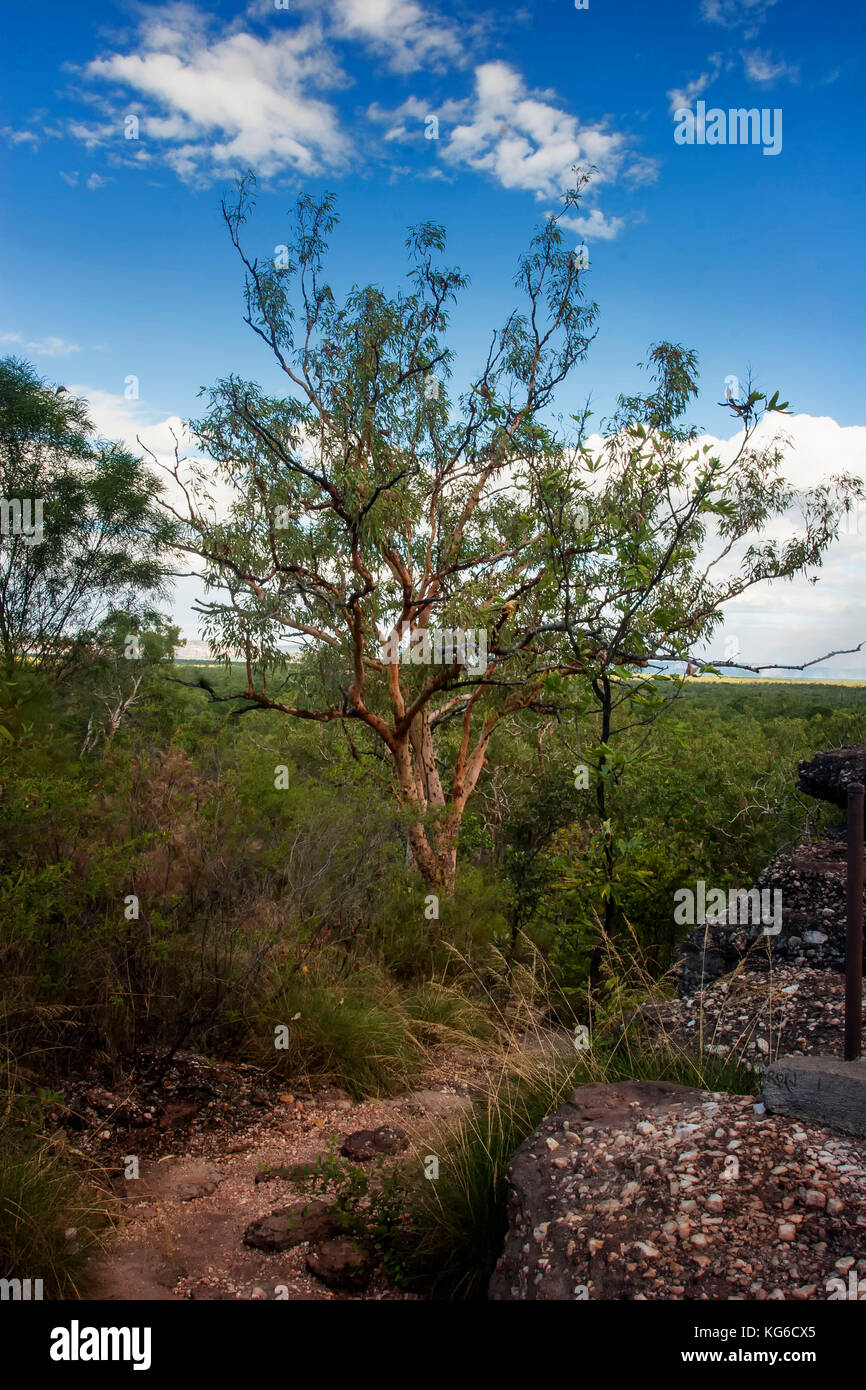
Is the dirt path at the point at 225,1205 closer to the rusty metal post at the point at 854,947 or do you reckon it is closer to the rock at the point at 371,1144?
the rock at the point at 371,1144

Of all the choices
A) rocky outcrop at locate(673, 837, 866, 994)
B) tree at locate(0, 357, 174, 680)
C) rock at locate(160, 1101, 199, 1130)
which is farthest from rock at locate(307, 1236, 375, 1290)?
tree at locate(0, 357, 174, 680)

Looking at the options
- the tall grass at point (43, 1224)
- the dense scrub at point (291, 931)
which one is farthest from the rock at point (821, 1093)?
the tall grass at point (43, 1224)

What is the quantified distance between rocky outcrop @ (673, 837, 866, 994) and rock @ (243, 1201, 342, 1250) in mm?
2157

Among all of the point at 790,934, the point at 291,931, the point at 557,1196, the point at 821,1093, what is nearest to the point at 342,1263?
the point at 557,1196

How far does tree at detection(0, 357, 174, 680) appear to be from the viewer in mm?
16359

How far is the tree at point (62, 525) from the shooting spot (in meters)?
16.4

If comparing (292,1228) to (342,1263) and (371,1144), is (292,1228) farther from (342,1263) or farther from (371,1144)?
(371,1144)

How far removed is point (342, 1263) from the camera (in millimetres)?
3080

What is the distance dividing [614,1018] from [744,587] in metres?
8.11

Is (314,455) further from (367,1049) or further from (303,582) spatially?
(367,1049)

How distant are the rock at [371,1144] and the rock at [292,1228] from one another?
1.91ft

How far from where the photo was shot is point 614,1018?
13.8ft
